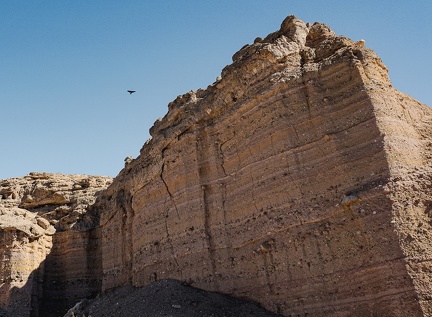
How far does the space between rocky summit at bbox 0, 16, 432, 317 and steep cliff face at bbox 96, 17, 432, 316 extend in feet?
0.13

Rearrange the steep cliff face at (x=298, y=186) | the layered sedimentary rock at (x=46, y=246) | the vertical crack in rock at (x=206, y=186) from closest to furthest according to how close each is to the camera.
A: the steep cliff face at (x=298, y=186) → the vertical crack in rock at (x=206, y=186) → the layered sedimentary rock at (x=46, y=246)

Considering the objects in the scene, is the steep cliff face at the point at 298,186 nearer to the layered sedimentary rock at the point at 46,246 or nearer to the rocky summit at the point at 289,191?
the rocky summit at the point at 289,191

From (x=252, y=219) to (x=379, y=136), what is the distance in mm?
5150

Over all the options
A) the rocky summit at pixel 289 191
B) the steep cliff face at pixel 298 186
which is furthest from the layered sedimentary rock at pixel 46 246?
the steep cliff face at pixel 298 186

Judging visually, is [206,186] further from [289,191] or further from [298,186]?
[298,186]

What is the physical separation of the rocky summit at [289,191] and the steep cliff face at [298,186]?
0.13 ft

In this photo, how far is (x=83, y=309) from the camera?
2145 centimetres

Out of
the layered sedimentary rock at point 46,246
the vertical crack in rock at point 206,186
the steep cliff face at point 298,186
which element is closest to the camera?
the steep cliff face at point 298,186

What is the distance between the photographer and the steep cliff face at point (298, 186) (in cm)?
1270

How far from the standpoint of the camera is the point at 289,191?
49.6 feet

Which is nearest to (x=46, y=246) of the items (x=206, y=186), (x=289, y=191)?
(x=206, y=186)

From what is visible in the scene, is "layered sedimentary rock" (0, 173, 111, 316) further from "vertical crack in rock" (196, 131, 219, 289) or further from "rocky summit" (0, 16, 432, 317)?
"vertical crack in rock" (196, 131, 219, 289)

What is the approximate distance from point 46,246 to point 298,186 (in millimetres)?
17191

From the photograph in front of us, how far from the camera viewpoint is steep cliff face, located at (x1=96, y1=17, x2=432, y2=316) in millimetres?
12703
